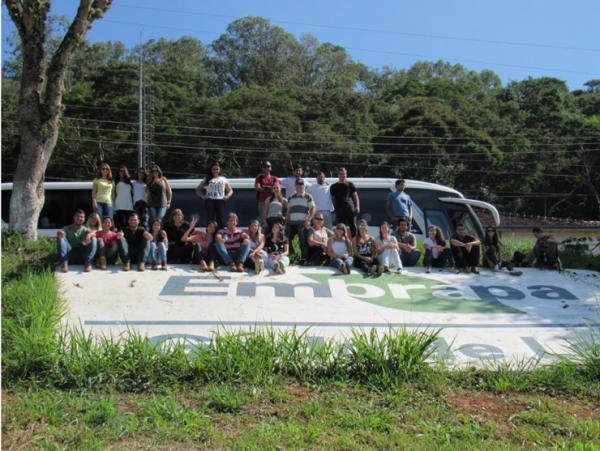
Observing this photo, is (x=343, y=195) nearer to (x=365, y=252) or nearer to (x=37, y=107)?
(x=365, y=252)

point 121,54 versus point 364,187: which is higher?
point 121,54

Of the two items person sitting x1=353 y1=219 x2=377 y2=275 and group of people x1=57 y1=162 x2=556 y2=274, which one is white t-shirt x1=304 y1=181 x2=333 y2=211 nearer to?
group of people x1=57 y1=162 x2=556 y2=274

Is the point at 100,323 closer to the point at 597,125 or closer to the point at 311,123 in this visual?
the point at 311,123

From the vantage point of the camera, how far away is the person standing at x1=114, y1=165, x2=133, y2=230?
40.7 feet

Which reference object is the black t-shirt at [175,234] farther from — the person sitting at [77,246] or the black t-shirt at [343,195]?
the black t-shirt at [343,195]

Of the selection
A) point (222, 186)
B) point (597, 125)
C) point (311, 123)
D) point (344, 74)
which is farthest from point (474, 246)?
point (344, 74)

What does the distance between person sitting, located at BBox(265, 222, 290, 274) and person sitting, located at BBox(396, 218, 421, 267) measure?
205 cm

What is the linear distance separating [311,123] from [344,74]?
21237 millimetres


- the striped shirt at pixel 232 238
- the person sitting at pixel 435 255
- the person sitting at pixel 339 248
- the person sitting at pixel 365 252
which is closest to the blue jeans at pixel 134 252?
the striped shirt at pixel 232 238

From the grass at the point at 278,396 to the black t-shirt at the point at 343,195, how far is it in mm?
5709

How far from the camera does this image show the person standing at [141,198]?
480 inches

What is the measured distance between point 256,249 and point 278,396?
202 inches

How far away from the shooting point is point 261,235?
35.7 feet

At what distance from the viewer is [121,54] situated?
2692 inches
